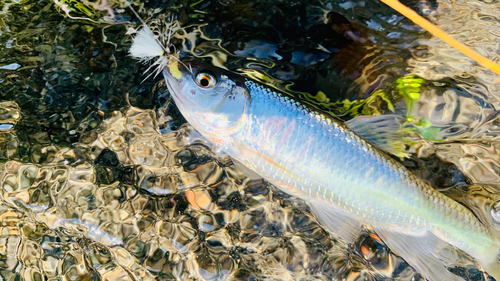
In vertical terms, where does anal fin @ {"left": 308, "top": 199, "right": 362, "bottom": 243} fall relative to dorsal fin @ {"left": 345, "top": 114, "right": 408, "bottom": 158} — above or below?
below

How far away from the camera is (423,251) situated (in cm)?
268

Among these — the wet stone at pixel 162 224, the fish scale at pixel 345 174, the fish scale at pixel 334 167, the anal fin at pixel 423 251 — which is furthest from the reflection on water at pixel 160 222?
the fish scale at pixel 345 174

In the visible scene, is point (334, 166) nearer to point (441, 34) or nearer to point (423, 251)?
point (423, 251)

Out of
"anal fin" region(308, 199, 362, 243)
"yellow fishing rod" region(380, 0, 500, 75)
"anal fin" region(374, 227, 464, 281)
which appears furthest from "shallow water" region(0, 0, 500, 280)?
"yellow fishing rod" region(380, 0, 500, 75)

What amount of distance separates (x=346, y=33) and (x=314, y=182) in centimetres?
185

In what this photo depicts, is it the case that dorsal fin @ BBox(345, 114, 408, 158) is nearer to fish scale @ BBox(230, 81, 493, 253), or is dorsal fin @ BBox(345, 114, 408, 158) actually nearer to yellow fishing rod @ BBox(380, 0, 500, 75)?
fish scale @ BBox(230, 81, 493, 253)

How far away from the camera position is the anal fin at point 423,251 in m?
2.65

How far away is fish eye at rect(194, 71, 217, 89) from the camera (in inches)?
104

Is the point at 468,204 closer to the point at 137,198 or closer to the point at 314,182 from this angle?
the point at 314,182

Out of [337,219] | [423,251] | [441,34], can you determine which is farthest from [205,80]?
[423,251]

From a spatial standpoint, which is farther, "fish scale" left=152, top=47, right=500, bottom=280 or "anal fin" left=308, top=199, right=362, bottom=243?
"anal fin" left=308, top=199, right=362, bottom=243

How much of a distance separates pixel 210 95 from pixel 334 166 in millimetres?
1105

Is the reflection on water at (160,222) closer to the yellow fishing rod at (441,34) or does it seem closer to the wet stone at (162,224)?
the wet stone at (162,224)

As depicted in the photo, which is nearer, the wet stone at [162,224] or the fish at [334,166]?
the fish at [334,166]
